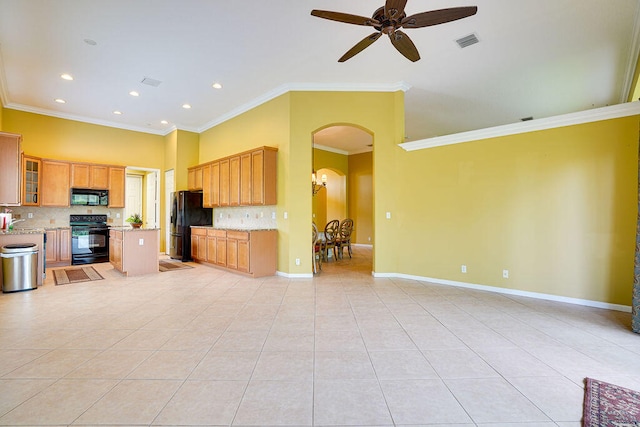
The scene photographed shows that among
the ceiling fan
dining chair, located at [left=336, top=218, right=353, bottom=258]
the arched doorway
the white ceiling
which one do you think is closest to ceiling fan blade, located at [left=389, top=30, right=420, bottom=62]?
the ceiling fan

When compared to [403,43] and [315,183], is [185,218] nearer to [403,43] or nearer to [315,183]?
[315,183]

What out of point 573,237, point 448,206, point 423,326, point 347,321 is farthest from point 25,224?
point 573,237

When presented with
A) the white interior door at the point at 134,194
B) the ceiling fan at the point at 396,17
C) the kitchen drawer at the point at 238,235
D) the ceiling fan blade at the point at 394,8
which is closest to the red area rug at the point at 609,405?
the ceiling fan at the point at 396,17

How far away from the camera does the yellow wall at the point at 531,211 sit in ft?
12.0

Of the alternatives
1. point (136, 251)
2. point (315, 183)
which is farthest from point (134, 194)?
point (315, 183)

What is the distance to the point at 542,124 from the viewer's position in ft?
13.6

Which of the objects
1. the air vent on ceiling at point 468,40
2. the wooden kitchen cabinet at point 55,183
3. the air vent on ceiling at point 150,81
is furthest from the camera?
the wooden kitchen cabinet at point 55,183

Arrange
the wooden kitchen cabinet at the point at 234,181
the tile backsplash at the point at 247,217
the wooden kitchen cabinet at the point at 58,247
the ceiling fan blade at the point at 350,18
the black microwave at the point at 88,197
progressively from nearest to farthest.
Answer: the ceiling fan blade at the point at 350,18 → the tile backsplash at the point at 247,217 → the wooden kitchen cabinet at the point at 234,181 → the wooden kitchen cabinet at the point at 58,247 → the black microwave at the point at 88,197

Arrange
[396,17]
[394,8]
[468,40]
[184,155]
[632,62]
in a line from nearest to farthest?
[394,8] < [396,17] < [468,40] < [632,62] < [184,155]

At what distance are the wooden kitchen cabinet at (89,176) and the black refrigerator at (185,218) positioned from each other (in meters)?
1.72

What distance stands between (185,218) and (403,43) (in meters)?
6.39

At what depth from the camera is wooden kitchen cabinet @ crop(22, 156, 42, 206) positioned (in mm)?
6273

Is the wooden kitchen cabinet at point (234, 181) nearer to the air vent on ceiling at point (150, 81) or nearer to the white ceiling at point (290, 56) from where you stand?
the white ceiling at point (290, 56)

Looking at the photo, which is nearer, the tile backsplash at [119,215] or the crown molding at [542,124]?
the crown molding at [542,124]
